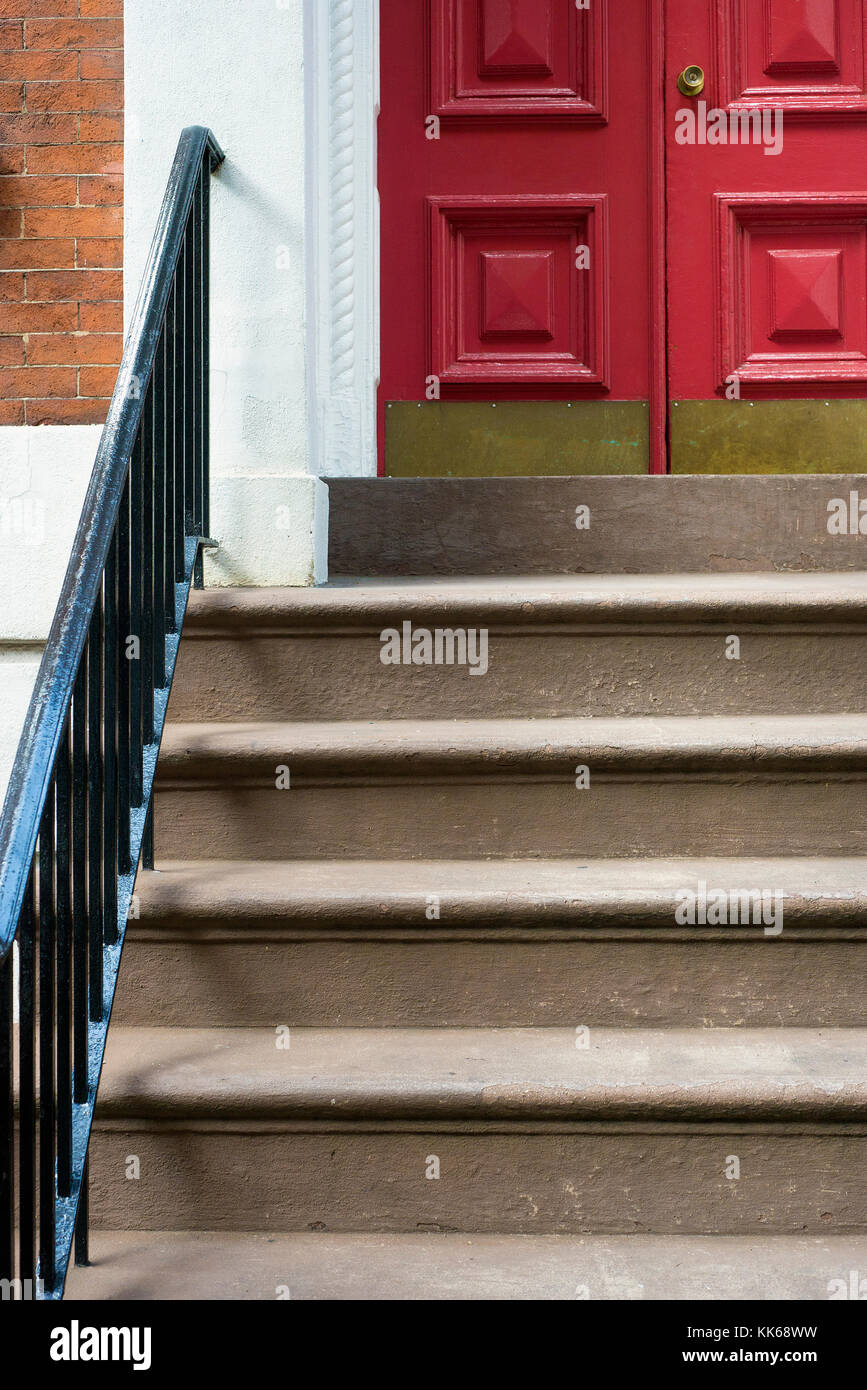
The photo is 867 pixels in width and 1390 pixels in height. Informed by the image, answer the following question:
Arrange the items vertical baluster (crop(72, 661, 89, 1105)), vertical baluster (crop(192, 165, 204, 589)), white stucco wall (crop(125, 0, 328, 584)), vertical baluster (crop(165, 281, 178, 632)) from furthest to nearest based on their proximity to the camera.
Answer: white stucco wall (crop(125, 0, 328, 584))
vertical baluster (crop(192, 165, 204, 589))
vertical baluster (crop(165, 281, 178, 632))
vertical baluster (crop(72, 661, 89, 1105))

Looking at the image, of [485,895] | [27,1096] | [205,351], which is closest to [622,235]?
[205,351]

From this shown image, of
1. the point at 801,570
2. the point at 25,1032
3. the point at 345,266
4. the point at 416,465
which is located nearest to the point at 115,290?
the point at 345,266

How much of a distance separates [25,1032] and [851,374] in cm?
272

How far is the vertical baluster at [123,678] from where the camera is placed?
5.52 ft

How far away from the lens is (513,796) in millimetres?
1995

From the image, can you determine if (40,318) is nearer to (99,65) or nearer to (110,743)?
(99,65)

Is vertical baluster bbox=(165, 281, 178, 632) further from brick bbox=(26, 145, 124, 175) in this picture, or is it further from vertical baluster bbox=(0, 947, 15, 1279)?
vertical baluster bbox=(0, 947, 15, 1279)

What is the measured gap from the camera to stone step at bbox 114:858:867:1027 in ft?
5.84

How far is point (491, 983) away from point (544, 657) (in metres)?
0.68

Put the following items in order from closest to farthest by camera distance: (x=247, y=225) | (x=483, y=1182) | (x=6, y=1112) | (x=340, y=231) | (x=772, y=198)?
(x=6, y=1112) < (x=483, y=1182) < (x=247, y=225) < (x=340, y=231) < (x=772, y=198)

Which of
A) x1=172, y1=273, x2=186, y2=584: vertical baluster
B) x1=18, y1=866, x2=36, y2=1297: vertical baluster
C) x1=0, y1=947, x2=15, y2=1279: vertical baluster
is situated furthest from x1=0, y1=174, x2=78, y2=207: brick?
x1=0, y1=947, x2=15, y2=1279: vertical baluster

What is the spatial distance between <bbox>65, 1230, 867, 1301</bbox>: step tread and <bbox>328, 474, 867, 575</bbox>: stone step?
1.55 metres
